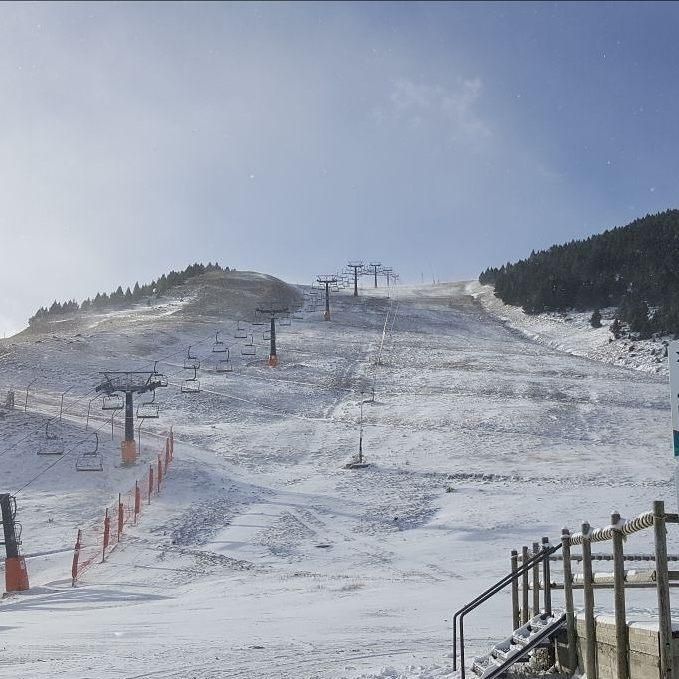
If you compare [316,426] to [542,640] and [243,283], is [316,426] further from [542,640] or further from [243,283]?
[243,283]

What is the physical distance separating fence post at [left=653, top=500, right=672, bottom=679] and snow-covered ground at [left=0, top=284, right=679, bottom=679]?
433cm

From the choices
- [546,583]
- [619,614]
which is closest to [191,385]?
[546,583]

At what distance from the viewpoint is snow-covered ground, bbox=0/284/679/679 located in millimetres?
11727

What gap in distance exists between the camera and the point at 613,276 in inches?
3162

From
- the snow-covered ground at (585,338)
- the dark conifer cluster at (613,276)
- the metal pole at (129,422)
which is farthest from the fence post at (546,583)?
the dark conifer cluster at (613,276)

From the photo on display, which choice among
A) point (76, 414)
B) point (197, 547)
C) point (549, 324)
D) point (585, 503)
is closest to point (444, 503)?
point (585, 503)

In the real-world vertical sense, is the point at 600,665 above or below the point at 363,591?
above

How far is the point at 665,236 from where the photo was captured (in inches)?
3319

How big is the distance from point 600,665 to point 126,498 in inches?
888

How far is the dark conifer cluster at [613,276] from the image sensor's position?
2749 inches

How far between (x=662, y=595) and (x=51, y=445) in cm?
3028

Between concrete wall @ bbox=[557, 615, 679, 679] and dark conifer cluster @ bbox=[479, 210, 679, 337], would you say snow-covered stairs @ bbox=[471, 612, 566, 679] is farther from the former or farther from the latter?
dark conifer cluster @ bbox=[479, 210, 679, 337]

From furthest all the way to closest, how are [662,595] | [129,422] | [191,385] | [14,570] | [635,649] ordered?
[191,385], [129,422], [14,570], [635,649], [662,595]

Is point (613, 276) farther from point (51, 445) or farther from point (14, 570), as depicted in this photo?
point (14, 570)
